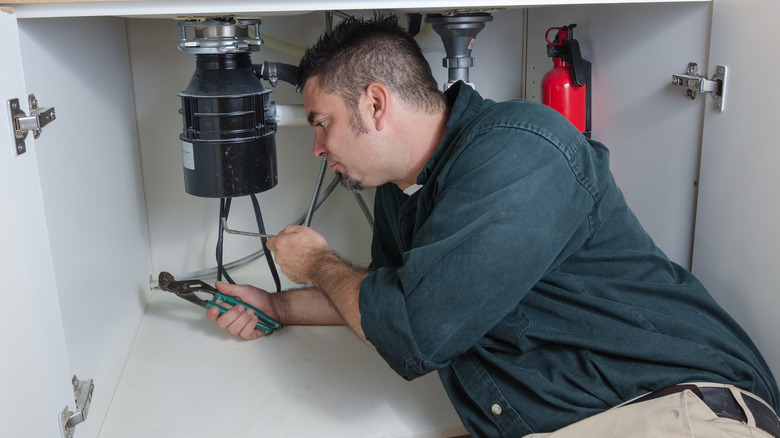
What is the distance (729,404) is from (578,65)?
734 mm

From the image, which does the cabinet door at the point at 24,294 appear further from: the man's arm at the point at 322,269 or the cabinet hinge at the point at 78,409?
the man's arm at the point at 322,269

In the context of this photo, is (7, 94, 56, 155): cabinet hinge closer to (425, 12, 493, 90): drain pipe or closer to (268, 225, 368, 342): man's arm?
(268, 225, 368, 342): man's arm

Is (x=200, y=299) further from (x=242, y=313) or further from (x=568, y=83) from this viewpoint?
(x=568, y=83)

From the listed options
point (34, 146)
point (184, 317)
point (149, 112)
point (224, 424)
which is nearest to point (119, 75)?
point (149, 112)

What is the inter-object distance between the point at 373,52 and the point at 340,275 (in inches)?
13.4

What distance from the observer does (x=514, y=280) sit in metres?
0.89

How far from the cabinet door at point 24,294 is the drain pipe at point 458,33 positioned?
28.0 inches

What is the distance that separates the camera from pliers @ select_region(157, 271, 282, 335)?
53.5 inches

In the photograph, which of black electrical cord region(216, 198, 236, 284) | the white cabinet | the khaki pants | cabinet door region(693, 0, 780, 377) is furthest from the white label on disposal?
cabinet door region(693, 0, 780, 377)

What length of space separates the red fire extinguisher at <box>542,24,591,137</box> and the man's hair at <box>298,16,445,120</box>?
0.38 metres

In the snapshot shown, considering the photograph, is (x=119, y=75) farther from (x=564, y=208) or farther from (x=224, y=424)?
(x=564, y=208)

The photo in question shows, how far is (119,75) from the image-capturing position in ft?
4.68

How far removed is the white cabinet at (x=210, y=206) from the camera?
2.88 ft

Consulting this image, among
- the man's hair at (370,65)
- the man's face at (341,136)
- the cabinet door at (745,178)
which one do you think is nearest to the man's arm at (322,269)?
the man's face at (341,136)
